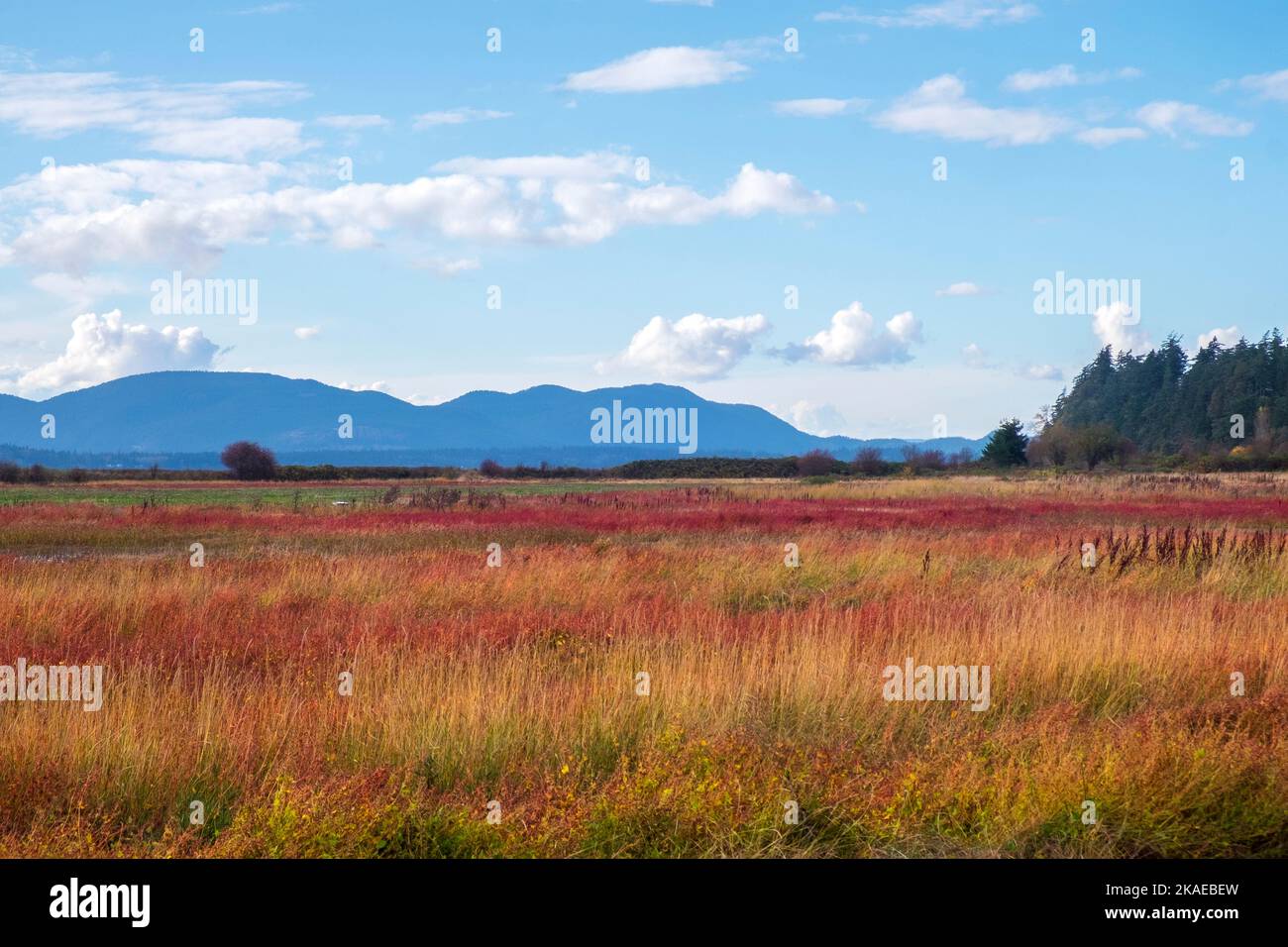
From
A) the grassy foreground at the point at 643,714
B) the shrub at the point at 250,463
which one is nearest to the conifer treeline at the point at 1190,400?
the shrub at the point at 250,463

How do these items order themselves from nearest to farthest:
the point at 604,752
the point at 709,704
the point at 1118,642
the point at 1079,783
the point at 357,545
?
the point at 1079,783 → the point at 604,752 → the point at 709,704 → the point at 1118,642 → the point at 357,545

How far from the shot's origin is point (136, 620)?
497 inches

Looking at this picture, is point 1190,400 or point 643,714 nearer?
point 643,714

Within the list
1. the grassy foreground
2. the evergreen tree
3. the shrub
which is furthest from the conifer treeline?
the grassy foreground

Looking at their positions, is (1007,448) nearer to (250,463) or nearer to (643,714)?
(250,463)

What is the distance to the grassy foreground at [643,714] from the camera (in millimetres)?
5762

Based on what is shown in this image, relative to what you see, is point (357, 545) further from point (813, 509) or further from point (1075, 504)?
point (1075, 504)

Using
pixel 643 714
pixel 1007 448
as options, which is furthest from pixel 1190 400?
pixel 643 714

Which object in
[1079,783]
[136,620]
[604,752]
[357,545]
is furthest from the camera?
[357,545]

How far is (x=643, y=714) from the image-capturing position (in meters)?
7.88

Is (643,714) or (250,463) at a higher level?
(250,463)

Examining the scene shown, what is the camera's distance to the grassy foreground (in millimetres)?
5762
